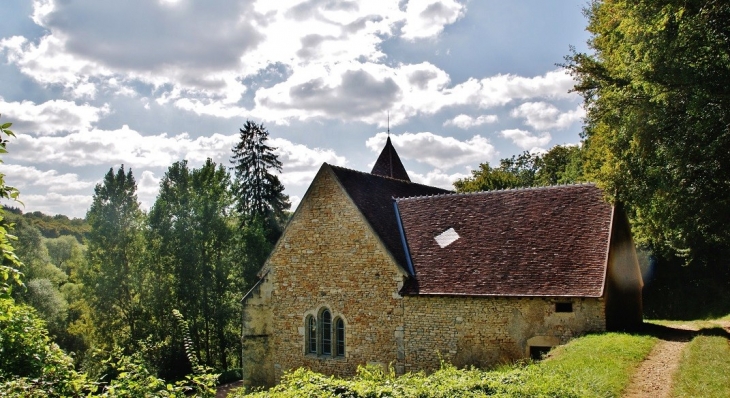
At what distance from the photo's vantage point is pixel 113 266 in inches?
1292

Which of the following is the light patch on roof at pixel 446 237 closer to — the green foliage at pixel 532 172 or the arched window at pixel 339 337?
the arched window at pixel 339 337

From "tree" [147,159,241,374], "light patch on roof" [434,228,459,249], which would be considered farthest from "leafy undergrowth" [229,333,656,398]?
"tree" [147,159,241,374]

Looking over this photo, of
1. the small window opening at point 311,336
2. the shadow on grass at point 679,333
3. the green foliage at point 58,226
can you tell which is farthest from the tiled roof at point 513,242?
the green foliage at point 58,226

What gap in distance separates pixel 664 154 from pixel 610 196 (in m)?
2.25

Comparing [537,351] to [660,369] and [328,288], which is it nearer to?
[660,369]

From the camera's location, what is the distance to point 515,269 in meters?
16.5

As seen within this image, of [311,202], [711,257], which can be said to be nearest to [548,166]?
[711,257]

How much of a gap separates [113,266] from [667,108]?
101 ft

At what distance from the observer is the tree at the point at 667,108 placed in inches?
545

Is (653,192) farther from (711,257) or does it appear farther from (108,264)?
(108,264)

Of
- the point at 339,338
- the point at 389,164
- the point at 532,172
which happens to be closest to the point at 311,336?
the point at 339,338

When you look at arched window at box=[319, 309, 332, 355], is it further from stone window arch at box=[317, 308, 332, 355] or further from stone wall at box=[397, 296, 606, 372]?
stone wall at box=[397, 296, 606, 372]

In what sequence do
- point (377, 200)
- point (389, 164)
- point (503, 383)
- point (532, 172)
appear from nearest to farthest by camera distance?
point (503, 383), point (377, 200), point (389, 164), point (532, 172)

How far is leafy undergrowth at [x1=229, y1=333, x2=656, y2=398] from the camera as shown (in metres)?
8.64
